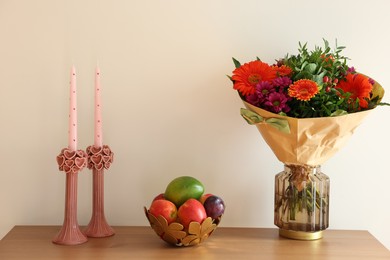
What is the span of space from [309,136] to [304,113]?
5 cm

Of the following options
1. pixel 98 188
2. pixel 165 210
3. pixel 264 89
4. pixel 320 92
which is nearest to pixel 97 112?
pixel 98 188

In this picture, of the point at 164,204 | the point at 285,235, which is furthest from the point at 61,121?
the point at 285,235

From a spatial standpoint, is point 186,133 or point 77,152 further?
point 186,133

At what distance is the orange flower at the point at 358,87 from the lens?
46.5 inches

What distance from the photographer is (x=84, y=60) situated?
1400mm

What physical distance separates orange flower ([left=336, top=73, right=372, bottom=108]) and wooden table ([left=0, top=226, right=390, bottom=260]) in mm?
331

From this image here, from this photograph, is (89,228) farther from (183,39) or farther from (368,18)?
(368,18)

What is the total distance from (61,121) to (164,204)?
1.32ft

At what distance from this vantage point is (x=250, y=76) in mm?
1229

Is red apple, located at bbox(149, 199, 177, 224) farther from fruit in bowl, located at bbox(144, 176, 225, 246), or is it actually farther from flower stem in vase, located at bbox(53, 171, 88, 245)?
flower stem in vase, located at bbox(53, 171, 88, 245)

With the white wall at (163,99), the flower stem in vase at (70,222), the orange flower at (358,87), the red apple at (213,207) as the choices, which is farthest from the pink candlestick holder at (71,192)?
the orange flower at (358,87)

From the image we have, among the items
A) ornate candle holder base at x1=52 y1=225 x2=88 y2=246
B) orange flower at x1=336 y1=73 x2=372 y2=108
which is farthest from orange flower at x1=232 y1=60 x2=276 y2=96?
ornate candle holder base at x1=52 y1=225 x2=88 y2=246

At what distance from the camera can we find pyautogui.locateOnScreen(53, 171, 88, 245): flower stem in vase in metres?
1.23

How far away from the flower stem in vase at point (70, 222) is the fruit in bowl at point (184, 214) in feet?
0.60
